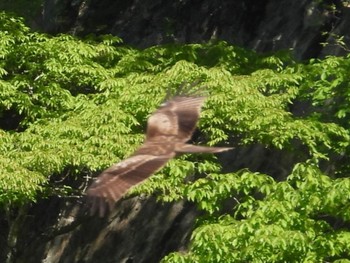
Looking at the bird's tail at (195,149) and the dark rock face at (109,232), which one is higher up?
the bird's tail at (195,149)

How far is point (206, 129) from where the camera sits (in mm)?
14070

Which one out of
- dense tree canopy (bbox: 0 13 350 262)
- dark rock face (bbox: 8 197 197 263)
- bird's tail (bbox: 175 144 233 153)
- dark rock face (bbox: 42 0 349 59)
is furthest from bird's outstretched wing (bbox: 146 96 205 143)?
dark rock face (bbox: 42 0 349 59)

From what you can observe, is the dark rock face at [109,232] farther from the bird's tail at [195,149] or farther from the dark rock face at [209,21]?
the bird's tail at [195,149]

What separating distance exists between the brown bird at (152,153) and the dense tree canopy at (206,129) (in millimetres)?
3716

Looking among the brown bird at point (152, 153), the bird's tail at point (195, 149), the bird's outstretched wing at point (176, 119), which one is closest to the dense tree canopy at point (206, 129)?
the bird's outstretched wing at point (176, 119)

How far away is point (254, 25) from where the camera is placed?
21188mm

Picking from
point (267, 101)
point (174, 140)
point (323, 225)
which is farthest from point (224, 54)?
point (174, 140)

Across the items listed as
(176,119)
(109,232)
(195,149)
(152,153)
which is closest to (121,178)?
(152,153)

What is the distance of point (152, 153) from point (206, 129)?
787 cm

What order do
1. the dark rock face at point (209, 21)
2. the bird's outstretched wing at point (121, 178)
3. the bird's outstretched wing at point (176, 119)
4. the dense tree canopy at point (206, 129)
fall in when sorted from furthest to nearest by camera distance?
the dark rock face at point (209, 21) → the dense tree canopy at point (206, 129) → the bird's outstretched wing at point (176, 119) → the bird's outstretched wing at point (121, 178)

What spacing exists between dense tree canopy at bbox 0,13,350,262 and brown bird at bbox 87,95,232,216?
372cm

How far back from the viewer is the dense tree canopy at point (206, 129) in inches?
432

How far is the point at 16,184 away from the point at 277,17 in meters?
9.50

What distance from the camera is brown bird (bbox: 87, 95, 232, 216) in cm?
585
